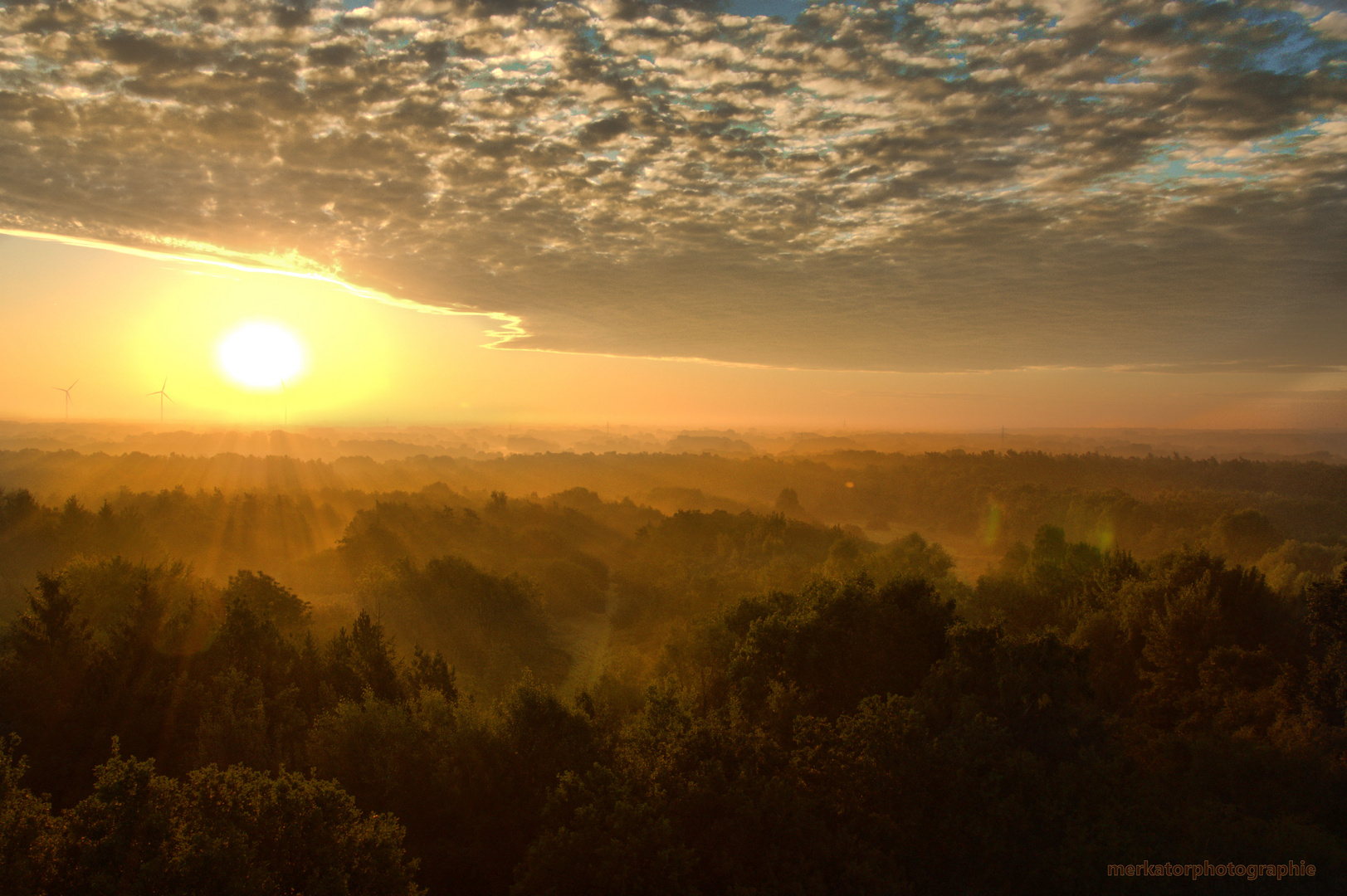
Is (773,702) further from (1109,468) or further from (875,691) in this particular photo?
(1109,468)

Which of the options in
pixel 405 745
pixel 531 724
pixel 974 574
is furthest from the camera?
pixel 974 574

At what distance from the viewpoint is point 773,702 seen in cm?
1323

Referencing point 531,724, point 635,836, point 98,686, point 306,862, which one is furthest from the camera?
point 98,686

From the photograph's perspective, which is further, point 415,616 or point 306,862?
A: point 415,616

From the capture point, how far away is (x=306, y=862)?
23.7ft

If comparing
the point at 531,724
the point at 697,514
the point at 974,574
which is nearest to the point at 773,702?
the point at 531,724

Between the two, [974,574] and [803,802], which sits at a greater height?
[803,802]

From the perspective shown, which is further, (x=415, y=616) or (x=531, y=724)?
(x=415, y=616)

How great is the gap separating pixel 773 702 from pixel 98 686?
504 inches

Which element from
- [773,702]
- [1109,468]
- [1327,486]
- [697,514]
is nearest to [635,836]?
[773,702]

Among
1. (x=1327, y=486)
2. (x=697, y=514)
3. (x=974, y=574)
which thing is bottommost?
(x=974, y=574)

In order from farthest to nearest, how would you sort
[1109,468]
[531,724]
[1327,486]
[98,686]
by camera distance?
[1109,468] < [1327,486] < [98,686] < [531,724]

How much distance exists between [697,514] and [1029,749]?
37.5 m

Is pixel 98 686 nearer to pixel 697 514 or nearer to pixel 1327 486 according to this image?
pixel 697 514
